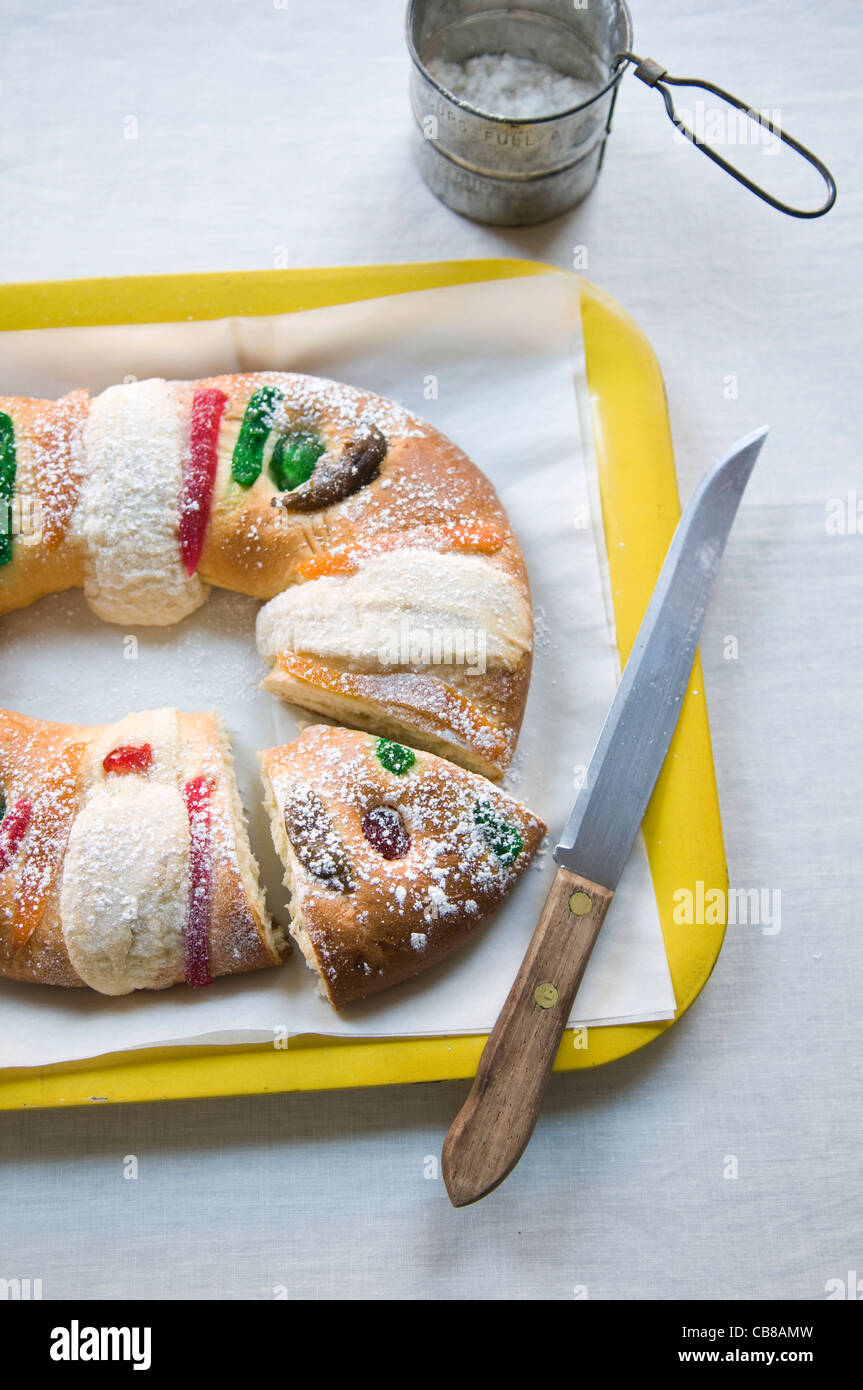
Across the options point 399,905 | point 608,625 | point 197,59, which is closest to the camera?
point 399,905

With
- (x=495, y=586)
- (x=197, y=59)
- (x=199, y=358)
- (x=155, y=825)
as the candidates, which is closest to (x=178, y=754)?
(x=155, y=825)

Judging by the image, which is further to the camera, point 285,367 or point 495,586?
point 285,367

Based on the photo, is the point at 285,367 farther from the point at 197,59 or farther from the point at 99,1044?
the point at 99,1044

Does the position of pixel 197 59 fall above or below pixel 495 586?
above

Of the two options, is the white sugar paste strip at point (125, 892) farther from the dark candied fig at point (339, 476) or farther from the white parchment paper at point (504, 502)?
the dark candied fig at point (339, 476)

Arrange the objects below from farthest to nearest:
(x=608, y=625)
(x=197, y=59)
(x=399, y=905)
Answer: (x=197, y=59), (x=608, y=625), (x=399, y=905)

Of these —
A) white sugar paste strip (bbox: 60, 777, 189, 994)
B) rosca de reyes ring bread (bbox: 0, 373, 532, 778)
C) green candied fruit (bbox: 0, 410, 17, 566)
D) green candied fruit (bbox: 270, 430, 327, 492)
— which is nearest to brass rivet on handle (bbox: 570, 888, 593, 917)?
rosca de reyes ring bread (bbox: 0, 373, 532, 778)
